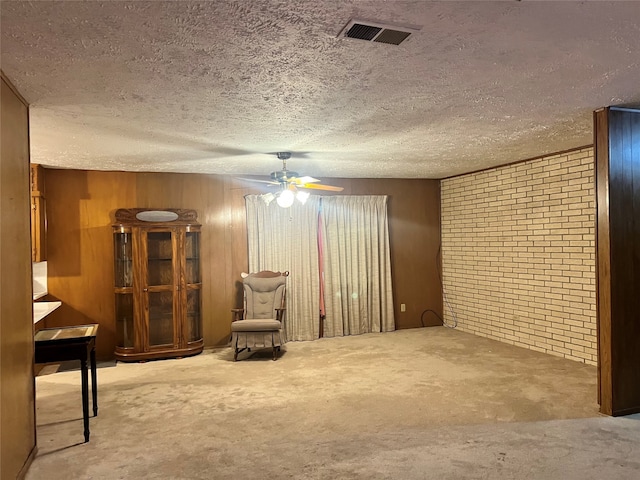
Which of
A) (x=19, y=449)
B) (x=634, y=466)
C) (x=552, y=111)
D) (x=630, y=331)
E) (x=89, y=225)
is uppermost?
(x=552, y=111)

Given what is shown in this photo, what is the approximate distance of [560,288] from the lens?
526 centimetres

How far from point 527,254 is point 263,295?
11.0 feet

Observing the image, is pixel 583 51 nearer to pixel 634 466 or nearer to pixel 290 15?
pixel 290 15

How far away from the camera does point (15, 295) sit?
8.73 feet

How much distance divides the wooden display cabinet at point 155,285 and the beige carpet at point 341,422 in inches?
12.0

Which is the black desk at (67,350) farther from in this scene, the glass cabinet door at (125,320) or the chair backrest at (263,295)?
the chair backrest at (263,295)

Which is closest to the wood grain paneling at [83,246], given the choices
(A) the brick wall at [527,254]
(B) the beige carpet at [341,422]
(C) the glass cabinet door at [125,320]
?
(C) the glass cabinet door at [125,320]

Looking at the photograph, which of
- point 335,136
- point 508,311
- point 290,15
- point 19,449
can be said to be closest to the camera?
point 290,15

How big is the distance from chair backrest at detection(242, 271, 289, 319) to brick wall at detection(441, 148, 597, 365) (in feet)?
9.16

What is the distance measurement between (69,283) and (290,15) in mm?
4908

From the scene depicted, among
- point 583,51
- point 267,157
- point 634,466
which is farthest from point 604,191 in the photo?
point 267,157

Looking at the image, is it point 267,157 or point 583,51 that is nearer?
point 583,51

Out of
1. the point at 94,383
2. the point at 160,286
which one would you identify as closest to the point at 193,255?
the point at 160,286

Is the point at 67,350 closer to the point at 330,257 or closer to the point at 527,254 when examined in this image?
the point at 330,257
